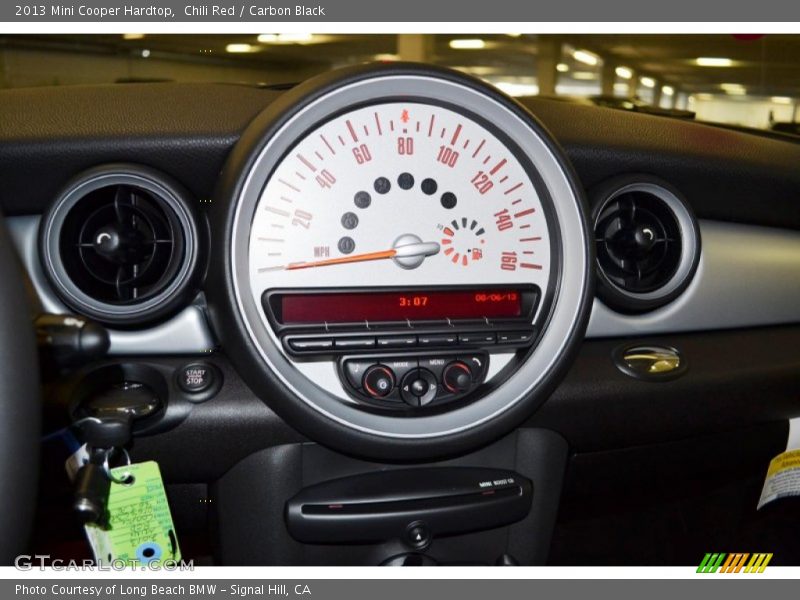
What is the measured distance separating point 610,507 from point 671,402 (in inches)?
12.0

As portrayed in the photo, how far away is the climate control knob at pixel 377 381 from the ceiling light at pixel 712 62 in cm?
216

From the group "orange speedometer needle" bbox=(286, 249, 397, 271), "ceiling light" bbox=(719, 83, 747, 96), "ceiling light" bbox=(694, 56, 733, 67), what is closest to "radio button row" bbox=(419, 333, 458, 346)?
"orange speedometer needle" bbox=(286, 249, 397, 271)

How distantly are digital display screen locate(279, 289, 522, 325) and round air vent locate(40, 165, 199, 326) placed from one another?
183 millimetres

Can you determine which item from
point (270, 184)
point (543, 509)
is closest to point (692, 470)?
point (543, 509)

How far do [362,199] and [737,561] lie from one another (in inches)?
43.5

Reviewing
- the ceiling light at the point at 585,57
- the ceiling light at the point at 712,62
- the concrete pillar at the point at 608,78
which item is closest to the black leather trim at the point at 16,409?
the ceiling light at the point at 712,62

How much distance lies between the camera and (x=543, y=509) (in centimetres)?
122

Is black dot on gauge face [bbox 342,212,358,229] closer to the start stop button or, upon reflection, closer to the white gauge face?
the white gauge face

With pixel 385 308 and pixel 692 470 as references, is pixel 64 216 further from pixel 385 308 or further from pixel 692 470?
pixel 692 470

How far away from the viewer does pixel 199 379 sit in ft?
3.63

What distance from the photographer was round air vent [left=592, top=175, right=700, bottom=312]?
1.31 m

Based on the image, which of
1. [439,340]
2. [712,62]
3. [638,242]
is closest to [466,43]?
[638,242]
